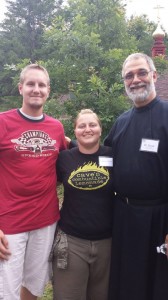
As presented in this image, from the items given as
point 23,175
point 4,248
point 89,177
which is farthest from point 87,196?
point 4,248

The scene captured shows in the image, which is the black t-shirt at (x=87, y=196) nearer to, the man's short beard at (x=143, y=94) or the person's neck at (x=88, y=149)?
the person's neck at (x=88, y=149)

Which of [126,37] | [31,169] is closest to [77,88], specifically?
[126,37]

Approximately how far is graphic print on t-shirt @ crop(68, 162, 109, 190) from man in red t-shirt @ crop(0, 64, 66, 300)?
231 millimetres

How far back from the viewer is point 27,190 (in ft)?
9.75

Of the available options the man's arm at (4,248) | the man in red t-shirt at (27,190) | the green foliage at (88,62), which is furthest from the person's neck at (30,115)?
the green foliage at (88,62)

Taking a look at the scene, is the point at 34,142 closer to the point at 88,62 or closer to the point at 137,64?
the point at 137,64

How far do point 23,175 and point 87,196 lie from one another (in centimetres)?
57

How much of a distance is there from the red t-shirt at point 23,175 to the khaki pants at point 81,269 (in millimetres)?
350

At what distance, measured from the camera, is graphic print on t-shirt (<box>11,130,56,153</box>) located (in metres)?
2.96

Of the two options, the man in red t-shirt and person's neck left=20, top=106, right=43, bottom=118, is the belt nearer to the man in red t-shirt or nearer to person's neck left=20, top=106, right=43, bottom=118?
the man in red t-shirt

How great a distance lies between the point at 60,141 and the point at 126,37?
446 cm

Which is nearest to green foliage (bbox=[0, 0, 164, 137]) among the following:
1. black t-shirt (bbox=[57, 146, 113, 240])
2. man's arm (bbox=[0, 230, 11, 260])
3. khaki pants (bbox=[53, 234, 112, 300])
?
black t-shirt (bbox=[57, 146, 113, 240])

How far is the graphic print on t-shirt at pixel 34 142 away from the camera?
2959mm

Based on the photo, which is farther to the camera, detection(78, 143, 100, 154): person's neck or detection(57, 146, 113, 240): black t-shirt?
detection(78, 143, 100, 154): person's neck
